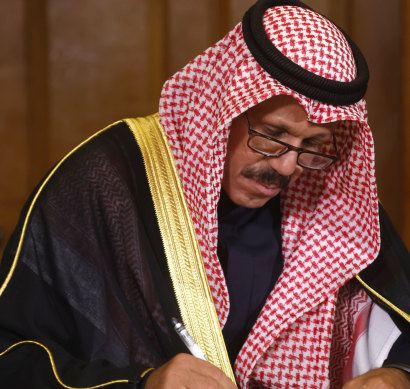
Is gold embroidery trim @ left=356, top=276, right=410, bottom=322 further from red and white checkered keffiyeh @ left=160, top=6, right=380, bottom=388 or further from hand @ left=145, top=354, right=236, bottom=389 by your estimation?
hand @ left=145, top=354, right=236, bottom=389

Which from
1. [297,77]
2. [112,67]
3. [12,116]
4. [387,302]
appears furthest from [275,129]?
[12,116]

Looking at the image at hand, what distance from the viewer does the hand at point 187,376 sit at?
4.02ft

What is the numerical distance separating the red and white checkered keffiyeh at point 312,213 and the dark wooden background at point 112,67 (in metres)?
1.01

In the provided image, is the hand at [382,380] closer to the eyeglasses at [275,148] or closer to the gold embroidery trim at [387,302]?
the gold embroidery trim at [387,302]

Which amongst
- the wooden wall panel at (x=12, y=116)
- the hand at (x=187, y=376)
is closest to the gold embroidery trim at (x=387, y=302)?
the hand at (x=187, y=376)

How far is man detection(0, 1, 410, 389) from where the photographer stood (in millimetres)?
1376

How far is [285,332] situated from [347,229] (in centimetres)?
30

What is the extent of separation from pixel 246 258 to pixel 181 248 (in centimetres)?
26

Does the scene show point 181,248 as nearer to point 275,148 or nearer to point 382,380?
point 275,148

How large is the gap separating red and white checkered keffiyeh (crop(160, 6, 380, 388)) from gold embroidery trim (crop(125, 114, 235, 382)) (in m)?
0.03

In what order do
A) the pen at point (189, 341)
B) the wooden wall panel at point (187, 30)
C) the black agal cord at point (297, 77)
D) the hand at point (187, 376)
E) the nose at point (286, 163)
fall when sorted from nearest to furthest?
the hand at point (187, 376), the pen at point (189, 341), the black agal cord at point (297, 77), the nose at point (286, 163), the wooden wall panel at point (187, 30)

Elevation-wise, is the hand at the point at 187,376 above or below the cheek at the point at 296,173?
below

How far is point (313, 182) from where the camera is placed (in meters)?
1.77

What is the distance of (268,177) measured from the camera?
160 cm
